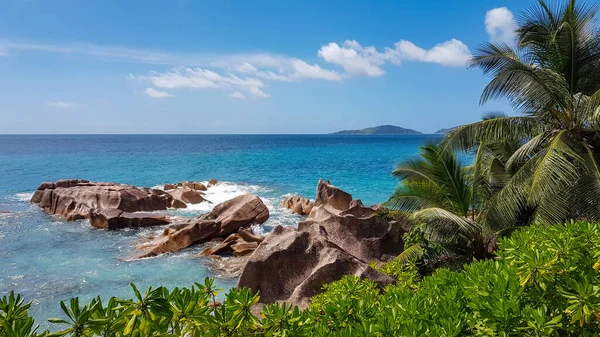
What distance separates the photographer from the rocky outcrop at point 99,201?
71.9 feet

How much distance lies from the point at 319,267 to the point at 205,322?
19.4 ft

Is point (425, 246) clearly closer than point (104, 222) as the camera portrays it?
Yes

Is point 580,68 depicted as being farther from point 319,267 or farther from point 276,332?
point 276,332

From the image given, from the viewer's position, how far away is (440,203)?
11.0 metres

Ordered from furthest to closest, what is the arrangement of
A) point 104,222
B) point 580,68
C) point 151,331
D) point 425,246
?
1. point 104,222
2. point 580,68
3. point 425,246
4. point 151,331

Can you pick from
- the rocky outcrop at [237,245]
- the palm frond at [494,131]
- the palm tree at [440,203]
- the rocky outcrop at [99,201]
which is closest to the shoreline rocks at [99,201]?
the rocky outcrop at [99,201]

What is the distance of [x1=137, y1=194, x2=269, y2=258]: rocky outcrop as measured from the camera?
16141mm

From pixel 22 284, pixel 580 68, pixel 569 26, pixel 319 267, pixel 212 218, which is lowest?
pixel 22 284

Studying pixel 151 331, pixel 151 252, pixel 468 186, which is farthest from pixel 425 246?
pixel 151 252

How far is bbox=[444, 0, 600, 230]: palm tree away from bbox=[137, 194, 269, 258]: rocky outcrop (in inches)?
389

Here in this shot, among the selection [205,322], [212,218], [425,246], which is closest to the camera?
[205,322]

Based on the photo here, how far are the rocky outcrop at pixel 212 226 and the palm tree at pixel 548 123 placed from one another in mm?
9880

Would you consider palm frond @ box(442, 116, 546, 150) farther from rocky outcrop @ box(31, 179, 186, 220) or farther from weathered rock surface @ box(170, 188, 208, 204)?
weathered rock surface @ box(170, 188, 208, 204)

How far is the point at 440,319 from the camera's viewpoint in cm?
291
